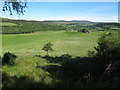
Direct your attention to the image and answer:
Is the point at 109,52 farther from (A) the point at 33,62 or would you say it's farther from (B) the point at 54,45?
(B) the point at 54,45

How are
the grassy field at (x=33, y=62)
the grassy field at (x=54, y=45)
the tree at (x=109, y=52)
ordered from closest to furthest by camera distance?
1. the grassy field at (x=33, y=62)
2. the tree at (x=109, y=52)
3. the grassy field at (x=54, y=45)

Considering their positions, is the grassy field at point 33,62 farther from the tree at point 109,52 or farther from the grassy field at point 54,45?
the tree at point 109,52

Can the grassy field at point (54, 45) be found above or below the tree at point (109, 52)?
below

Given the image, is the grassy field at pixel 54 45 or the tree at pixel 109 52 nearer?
the tree at pixel 109 52

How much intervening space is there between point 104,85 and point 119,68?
3804 millimetres

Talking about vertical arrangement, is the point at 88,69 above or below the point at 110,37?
below

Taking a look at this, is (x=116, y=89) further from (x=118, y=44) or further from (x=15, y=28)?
(x=15, y=28)

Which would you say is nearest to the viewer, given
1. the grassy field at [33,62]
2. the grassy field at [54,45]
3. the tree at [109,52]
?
the grassy field at [33,62]

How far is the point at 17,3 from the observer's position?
24.2 feet

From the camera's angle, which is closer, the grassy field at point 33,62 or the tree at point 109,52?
the grassy field at point 33,62

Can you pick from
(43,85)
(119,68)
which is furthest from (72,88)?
(119,68)

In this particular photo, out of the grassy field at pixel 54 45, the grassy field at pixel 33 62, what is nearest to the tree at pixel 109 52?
A: the grassy field at pixel 33 62

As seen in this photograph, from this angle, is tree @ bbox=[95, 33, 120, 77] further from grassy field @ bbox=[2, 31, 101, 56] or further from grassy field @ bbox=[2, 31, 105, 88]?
grassy field @ bbox=[2, 31, 101, 56]

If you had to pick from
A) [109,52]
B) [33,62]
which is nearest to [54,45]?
[33,62]
